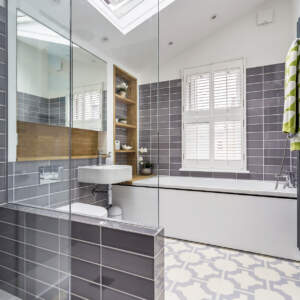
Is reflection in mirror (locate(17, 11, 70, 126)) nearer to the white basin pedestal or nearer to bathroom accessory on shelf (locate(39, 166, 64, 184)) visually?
bathroom accessory on shelf (locate(39, 166, 64, 184))

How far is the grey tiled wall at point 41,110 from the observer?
1.32 metres

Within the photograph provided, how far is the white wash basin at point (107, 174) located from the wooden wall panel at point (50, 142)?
4.1 inches

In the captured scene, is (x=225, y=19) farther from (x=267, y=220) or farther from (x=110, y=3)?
(x=267, y=220)

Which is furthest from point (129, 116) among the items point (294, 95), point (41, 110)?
point (294, 95)

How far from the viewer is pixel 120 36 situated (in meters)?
1.42

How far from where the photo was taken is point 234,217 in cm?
225

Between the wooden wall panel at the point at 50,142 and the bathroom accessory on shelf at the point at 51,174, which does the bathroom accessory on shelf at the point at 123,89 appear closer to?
the wooden wall panel at the point at 50,142

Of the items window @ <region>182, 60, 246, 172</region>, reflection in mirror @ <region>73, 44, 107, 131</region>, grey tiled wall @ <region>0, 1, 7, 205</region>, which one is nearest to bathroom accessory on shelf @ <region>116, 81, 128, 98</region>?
reflection in mirror @ <region>73, 44, 107, 131</region>

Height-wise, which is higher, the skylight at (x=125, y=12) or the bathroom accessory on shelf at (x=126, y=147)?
the skylight at (x=125, y=12)

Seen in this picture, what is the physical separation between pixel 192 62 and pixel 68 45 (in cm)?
247

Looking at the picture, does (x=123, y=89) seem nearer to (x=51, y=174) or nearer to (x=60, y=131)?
(x=60, y=131)

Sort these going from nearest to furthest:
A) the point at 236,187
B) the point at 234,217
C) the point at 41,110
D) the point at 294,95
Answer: the point at 41,110 → the point at 294,95 → the point at 234,217 → the point at 236,187

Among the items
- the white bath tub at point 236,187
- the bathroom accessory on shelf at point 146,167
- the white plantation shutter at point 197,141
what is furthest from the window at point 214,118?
the bathroom accessory on shelf at point 146,167

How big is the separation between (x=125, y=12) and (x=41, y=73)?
2.35 feet
